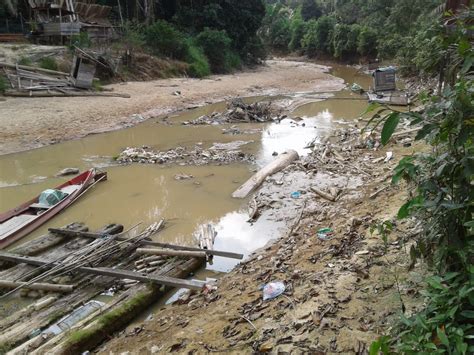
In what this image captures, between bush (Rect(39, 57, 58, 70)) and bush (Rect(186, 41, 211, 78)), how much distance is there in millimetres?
11893

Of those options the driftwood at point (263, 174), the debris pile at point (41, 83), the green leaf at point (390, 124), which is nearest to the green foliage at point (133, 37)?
the debris pile at point (41, 83)

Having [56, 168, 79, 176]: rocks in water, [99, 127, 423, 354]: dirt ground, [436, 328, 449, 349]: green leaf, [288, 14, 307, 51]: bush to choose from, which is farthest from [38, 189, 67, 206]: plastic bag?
[288, 14, 307, 51]: bush

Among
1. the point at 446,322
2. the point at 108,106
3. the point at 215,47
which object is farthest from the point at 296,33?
the point at 446,322

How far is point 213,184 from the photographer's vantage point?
1159 cm

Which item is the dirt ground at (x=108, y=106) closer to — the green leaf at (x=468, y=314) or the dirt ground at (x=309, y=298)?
the dirt ground at (x=309, y=298)

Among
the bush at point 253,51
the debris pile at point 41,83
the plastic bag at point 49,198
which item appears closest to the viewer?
A: the plastic bag at point 49,198

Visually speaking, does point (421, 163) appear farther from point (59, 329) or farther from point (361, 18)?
point (361, 18)

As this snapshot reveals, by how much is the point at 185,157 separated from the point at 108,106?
8.71 metres

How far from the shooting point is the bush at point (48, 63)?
2339 cm

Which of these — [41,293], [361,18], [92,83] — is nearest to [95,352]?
[41,293]

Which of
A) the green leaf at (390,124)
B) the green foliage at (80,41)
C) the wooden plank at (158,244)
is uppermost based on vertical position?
the green foliage at (80,41)

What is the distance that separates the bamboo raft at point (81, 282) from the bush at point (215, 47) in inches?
1238

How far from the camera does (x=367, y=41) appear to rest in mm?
45938

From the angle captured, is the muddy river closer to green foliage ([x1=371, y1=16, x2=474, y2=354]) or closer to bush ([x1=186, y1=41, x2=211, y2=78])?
green foliage ([x1=371, y1=16, x2=474, y2=354])
